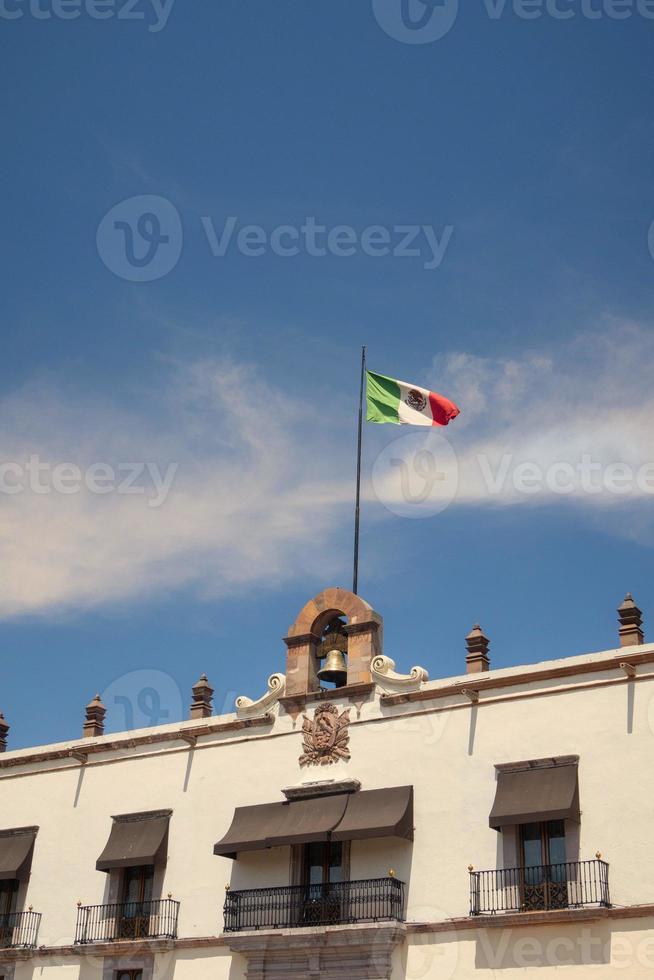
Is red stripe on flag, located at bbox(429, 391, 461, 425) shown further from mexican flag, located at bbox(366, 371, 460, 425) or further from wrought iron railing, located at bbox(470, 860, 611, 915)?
wrought iron railing, located at bbox(470, 860, 611, 915)

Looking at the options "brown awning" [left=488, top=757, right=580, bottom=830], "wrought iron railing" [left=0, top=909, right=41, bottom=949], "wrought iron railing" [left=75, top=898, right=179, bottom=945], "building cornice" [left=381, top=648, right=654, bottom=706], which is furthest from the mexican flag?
"wrought iron railing" [left=0, top=909, right=41, bottom=949]

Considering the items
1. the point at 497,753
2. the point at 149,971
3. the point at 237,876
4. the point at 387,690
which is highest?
the point at 387,690

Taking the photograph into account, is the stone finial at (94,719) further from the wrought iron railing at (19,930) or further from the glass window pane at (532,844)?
the glass window pane at (532,844)

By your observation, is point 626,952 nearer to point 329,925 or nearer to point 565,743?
point 565,743

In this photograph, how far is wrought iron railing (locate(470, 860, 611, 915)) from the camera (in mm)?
22312

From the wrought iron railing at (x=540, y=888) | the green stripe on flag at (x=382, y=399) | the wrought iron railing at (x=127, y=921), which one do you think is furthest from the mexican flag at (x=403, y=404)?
the wrought iron railing at (x=127, y=921)

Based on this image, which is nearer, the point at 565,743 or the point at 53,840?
the point at 565,743

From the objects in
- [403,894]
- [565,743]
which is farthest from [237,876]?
[565,743]

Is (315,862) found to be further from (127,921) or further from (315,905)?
(127,921)

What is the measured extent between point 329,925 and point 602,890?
19.2ft

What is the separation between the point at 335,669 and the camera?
27.9 m

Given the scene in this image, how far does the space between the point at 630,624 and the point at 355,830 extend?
23.2 feet

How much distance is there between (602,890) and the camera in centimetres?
2225

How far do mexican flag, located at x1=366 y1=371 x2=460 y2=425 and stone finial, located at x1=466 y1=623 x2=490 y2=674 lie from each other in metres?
5.23
